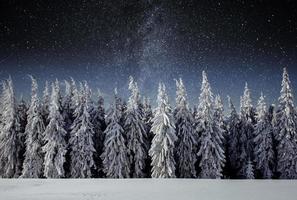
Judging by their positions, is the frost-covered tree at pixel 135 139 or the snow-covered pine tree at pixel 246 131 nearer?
the frost-covered tree at pixel 135 139

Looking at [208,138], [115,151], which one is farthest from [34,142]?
[208,138]

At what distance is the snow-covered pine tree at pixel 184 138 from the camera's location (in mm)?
48562

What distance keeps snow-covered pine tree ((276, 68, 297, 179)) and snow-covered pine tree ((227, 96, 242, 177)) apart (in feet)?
21.1

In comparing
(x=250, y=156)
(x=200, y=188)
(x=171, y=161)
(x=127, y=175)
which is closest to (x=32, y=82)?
(x=127, y=175)

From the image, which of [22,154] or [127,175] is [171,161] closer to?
[127,175]

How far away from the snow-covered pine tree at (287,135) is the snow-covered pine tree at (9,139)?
33.9 metres

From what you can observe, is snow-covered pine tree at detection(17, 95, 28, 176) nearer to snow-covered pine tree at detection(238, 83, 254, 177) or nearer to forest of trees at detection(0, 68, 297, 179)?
forest of trees at detection(0, 68, 297, 179)

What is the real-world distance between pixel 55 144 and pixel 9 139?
27.2ft

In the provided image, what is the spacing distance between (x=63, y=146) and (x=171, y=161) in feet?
44.6

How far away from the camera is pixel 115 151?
48.2 metres

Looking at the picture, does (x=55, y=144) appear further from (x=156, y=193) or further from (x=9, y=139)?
(x=156, y=193)

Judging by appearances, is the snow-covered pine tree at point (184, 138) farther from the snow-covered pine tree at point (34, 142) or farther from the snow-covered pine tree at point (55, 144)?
the snow-covered pine tree at point (34, 142)

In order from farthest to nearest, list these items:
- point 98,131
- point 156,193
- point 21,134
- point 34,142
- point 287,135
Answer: point 21,134 → point 98,131 → point 34,142 → point 287,135 → point 156,193

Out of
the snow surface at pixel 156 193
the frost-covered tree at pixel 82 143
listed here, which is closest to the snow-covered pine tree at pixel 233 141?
the frost-covered tree at pixel 82 143
